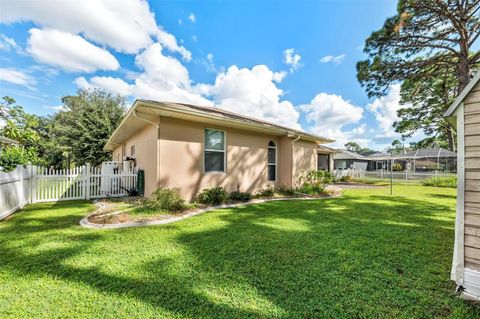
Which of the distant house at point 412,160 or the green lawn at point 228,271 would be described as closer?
the green lawn at point 228,271

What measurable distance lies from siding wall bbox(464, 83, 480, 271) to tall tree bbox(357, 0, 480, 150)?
839 centimetres

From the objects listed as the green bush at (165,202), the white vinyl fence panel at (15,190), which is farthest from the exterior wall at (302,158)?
the white vinyl fence panel at (15,190)

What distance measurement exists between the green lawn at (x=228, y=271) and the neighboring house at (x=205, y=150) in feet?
8.44

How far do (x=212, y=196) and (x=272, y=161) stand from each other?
13.8ft

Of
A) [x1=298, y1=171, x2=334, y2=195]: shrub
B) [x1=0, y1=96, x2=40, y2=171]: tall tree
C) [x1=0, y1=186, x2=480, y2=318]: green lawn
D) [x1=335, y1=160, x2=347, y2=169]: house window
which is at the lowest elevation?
[x1=0, y1=186, x2=480, y2=318]: green lawn

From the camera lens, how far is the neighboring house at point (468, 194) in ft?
7.77

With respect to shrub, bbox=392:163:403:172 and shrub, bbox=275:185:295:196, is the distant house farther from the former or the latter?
shrub, bbox=275:185:295:196

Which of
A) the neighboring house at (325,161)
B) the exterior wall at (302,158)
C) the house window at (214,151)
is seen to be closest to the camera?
the house window at (214,151)

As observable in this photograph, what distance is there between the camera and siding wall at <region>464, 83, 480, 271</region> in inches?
93.4

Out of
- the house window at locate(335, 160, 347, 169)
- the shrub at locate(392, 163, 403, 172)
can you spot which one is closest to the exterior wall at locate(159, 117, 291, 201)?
the house window at locate(335, 160, 347, 169)

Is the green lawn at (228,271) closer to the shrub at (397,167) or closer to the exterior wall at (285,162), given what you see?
the exterior wall at (285,162)

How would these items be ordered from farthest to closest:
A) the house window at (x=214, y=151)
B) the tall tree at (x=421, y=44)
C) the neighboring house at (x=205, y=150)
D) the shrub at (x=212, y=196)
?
the tall tree at (x=421, y=44), the house window at (x=214, y=151), the shrub at (x=212, y=196), the neighboring house at (x=205, y=150)

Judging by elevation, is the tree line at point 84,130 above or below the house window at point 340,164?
above

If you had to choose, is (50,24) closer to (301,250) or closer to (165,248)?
(165,248)
